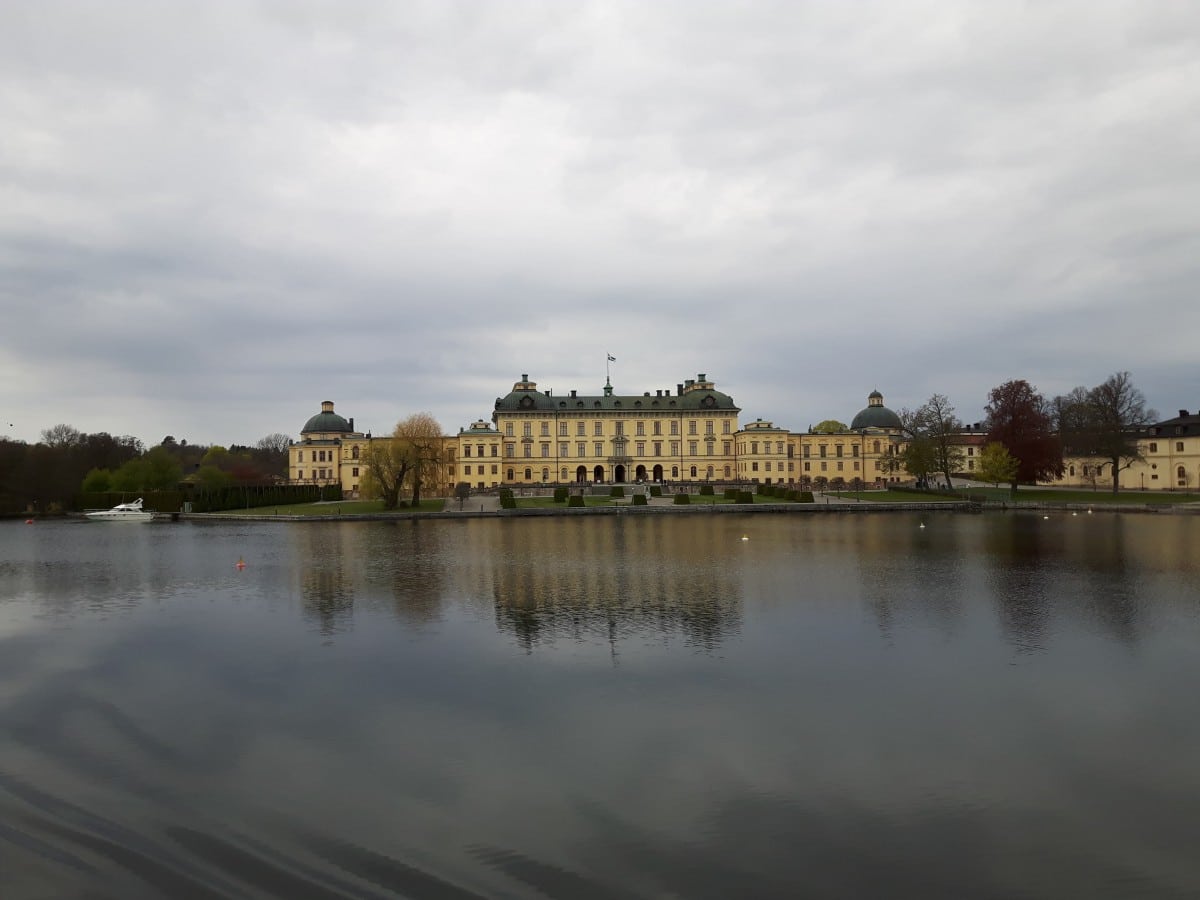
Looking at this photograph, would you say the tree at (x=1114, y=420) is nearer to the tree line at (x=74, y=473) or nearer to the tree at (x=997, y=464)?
the tree at (x=997, y=464)

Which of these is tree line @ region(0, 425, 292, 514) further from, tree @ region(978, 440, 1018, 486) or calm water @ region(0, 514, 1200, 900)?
tree @ region(978, 440, 1018, 486)

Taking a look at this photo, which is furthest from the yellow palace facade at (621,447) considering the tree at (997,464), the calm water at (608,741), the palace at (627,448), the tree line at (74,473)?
the calm water at (608,741)

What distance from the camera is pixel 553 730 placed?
476 inches

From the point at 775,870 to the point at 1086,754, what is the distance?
5753 millimetres

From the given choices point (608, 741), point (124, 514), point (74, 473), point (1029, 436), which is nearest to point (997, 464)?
point (1029, 436)

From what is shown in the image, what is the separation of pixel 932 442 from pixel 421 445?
164 ft

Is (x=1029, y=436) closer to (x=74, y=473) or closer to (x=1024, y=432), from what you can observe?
(x=1024, y=432)

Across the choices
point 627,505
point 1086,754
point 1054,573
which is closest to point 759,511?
point 627,505

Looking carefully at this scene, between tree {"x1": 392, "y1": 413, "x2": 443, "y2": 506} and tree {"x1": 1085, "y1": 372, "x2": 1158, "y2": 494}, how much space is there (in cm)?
6157

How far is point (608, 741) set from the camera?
1161cm

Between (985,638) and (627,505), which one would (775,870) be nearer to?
(985,638)

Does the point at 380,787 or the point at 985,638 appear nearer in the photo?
the point at 380,787

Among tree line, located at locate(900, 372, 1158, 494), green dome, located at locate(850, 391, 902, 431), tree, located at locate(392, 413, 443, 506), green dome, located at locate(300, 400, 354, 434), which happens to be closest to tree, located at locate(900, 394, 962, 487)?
tree line, located at locate(900, 372, 1158, 494)

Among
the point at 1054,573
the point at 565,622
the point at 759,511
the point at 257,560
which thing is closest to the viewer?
the point at 565,622
